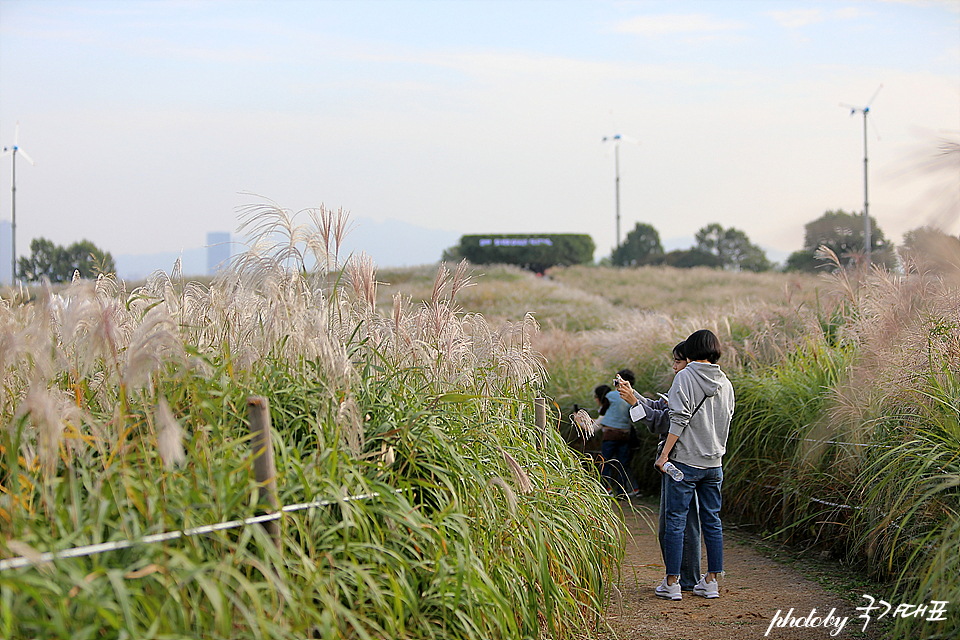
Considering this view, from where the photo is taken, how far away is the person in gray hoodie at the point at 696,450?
4.82m

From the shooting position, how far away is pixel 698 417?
485 centimetres

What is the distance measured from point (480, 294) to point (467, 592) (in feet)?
69.4

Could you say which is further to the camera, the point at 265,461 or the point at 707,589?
the point at 707,589

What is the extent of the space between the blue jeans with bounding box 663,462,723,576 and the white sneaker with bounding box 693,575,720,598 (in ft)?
0.31

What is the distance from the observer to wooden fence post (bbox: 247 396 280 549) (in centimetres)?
262

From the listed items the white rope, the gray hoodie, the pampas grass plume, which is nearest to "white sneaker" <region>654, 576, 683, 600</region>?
the gray hoodie

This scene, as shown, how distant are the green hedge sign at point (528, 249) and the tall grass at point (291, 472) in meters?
37.5

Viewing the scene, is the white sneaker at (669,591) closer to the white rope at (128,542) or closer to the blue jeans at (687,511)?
the blue jeans at (687,511)

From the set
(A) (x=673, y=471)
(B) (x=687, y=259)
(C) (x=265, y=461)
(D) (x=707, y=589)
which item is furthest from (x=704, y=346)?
(B) (x=687, y=259)

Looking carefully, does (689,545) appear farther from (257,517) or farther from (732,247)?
(732,247)

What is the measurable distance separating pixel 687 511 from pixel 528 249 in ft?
124

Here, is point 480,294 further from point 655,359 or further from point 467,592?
point 467,592

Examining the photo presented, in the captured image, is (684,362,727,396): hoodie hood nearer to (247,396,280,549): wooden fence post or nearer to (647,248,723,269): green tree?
(247,396,280,549): wooden fence post

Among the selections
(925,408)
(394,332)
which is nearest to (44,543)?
(394,332)
